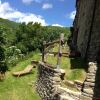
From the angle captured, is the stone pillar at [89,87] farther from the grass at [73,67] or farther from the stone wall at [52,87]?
the grass at [73,67]

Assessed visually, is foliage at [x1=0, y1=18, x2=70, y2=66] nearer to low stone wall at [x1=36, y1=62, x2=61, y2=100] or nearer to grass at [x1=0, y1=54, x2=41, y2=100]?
grass at [x1=0, y1=54, x2=41, y2=100]

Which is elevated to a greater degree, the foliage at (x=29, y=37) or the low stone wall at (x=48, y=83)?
the foliage at (x=29, y=37)

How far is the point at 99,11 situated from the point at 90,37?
2.49 metres

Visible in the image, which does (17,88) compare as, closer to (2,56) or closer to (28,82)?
(28,82)

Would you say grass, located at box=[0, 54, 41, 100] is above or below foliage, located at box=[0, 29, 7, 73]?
below

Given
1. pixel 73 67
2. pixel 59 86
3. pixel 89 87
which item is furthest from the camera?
pixel 73 67

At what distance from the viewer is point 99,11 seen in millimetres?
21625

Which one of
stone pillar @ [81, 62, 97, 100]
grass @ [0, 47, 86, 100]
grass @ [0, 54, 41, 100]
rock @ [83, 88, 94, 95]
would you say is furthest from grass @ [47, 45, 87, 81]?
grass @ [0, 54, 41, 100]

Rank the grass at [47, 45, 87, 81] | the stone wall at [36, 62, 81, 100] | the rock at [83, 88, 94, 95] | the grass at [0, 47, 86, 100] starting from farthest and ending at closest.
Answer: the grass at [0, 47, 86, 100]
the grass at [47, 45, 87, 81]
the stone wall at [36, 62, 81, 100]
the rock at [83, 88, 94, 95]

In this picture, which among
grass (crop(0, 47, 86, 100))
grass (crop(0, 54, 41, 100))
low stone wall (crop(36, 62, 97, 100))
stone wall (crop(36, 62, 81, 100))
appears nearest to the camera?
low stone wall (crop(36, 62, 97, 100))

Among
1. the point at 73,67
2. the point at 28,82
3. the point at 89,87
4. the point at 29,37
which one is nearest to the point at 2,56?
the point at 28,82

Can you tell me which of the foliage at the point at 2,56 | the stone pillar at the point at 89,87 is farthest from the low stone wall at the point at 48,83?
the foliage at the point at 2,56

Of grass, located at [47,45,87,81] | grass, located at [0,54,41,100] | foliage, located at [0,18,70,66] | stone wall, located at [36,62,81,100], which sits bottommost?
grass, located at [0,54,41,100]

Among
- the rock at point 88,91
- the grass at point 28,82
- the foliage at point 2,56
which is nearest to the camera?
the rock at point 88,91
